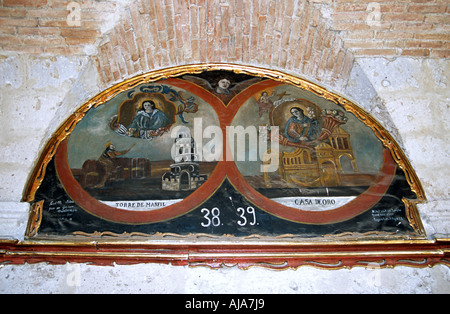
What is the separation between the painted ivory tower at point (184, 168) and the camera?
3477mm

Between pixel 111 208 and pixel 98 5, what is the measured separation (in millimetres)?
1648

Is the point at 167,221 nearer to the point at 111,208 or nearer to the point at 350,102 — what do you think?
the point at 111,208

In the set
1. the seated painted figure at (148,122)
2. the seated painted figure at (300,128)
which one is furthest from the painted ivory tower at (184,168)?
the seated painted figure at (300,128)

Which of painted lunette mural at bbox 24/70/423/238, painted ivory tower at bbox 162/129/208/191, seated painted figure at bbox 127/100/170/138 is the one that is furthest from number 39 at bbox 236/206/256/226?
seated painted figure at bbox 127/100/170/138

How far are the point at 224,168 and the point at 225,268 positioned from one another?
868mm

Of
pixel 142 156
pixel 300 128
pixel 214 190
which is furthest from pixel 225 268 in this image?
pixel 300 128

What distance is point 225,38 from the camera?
3.65 meters

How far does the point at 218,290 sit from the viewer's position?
298 cm

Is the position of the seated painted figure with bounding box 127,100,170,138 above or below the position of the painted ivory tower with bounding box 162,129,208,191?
above

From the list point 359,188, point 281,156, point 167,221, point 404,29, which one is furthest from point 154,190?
point 404,29

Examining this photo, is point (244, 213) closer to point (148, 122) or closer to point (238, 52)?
point (148, 122)

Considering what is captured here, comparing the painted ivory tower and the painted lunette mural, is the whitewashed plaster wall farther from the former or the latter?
the painted ivory tower

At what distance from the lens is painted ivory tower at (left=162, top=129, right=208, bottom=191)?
3.48 m

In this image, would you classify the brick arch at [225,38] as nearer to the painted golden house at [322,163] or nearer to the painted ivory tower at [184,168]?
the painted golden house at [322,163]
